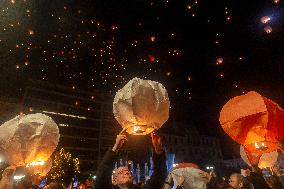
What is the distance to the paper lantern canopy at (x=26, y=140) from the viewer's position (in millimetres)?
4871

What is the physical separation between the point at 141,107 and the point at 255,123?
1.64m

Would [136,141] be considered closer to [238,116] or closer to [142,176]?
[142,176]

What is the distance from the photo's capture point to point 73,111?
228ft

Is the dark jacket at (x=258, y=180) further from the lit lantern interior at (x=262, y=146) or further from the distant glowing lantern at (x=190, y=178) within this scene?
the distant glowing lantern at (x=190, y=178)

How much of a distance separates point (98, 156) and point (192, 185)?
64380 mm

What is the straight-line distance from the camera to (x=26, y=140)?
16.2ft

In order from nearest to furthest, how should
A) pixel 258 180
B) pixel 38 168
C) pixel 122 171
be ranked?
pixel 122 171, pixel 258 180, pixel 38 168

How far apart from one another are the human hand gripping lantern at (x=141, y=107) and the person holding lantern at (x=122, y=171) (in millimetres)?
239

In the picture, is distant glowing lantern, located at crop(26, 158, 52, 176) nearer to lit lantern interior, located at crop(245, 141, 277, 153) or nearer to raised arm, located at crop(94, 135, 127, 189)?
raised arm, located at crop(94, 135, 127, 189)

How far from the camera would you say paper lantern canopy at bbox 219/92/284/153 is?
3793 mm

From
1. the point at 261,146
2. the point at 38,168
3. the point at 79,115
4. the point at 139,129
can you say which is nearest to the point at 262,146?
the point at 261,146

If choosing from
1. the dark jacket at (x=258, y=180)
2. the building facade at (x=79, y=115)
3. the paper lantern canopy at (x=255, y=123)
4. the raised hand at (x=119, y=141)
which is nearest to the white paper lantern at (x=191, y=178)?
the dark jacket at (x=258, y=180)

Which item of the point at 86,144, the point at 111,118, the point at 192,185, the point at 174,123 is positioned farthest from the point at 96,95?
the point at 192,185

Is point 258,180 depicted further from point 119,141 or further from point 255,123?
point 119,141
